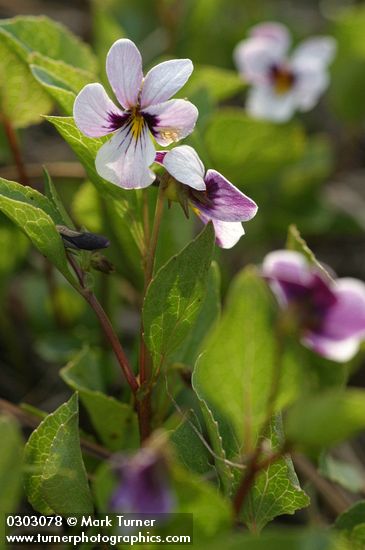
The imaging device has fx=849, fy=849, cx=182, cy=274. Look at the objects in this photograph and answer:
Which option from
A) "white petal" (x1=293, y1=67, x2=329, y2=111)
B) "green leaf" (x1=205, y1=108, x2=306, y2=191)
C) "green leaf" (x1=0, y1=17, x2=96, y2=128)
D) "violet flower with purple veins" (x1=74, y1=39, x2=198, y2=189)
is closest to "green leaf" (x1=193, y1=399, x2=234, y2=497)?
"violet flower with purple veins" (x1=74, y1=39, x2=198, y2=189)

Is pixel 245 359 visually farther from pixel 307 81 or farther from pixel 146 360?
pixel 307 81

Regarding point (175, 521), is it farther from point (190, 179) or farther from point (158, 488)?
point (190, 179)

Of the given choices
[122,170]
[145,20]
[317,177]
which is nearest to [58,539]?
[122,170]

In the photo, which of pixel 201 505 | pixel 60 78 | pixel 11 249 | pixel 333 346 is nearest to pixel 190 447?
pixel 201 505

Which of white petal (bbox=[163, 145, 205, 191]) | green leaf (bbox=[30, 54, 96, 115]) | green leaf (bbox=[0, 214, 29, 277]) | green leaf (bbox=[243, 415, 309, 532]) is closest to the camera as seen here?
white petal (bbox=[163, 145, 205, 191])

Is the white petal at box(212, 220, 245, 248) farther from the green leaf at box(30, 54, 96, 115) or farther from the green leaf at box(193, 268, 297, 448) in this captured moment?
the green leaf at box(30, 54, 96, 115)

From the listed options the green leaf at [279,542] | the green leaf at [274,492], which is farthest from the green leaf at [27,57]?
the green leaf at [279,542]
